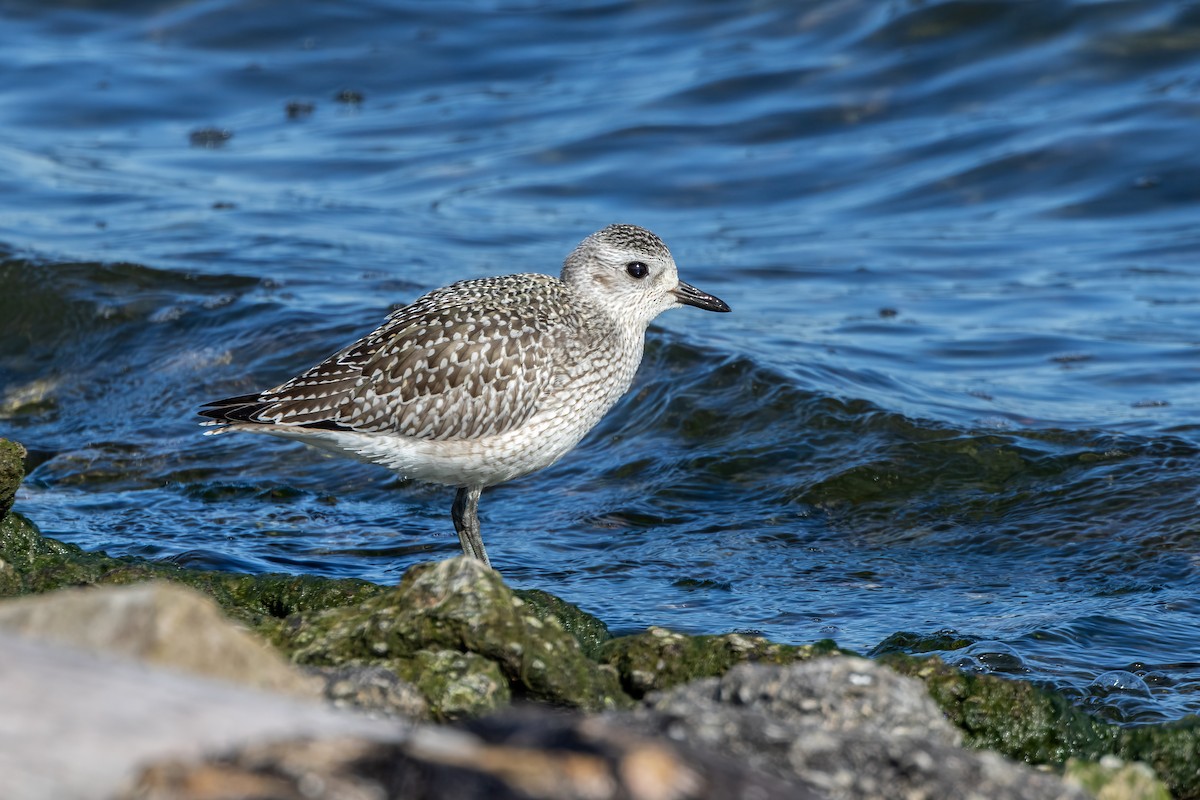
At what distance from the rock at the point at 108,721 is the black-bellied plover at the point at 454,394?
3.77m

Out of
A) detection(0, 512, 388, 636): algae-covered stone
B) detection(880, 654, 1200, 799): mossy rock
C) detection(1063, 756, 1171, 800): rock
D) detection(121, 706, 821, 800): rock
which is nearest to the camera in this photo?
detection(121, 706, 821, 800): rock

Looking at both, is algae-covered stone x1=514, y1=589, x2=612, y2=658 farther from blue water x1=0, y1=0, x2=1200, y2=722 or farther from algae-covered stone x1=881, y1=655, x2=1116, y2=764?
algae-covered stone x1=881, y1=655, x2=1116, y2=764

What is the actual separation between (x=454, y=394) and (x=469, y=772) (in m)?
4.13

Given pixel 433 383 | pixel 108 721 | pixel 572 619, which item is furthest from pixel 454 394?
pixel 108 721

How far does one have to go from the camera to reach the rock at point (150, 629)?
332 centimetres

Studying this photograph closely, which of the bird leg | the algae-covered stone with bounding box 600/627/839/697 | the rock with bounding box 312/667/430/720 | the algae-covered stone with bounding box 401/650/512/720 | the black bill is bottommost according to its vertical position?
the bird leg

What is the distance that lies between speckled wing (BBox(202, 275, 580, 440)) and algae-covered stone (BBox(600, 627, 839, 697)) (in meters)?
2.01

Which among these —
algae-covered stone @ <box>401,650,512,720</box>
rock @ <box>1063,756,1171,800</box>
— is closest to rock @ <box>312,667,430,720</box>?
algae-covered stone @ <box>401,650,512,720</box>

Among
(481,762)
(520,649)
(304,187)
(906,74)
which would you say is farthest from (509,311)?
(906,74)

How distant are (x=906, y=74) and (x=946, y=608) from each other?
1053 cm

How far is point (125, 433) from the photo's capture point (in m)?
9.91

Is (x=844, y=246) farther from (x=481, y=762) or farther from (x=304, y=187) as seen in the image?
(x=481, y=762)

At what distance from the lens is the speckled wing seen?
689 centimetres

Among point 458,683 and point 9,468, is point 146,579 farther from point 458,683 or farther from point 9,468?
point 458,683
